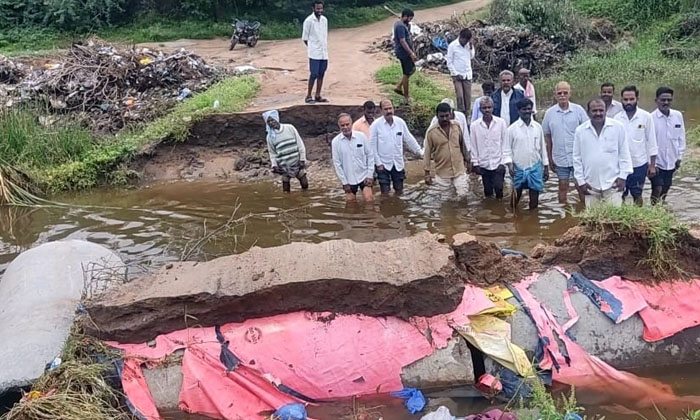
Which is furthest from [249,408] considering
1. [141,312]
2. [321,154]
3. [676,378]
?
[321,154]

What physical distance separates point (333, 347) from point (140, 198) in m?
7.15

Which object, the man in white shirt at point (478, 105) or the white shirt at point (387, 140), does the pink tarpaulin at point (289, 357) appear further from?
the man in white shirt at point (478, 105)

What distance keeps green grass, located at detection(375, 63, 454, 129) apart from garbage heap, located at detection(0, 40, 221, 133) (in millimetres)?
3976

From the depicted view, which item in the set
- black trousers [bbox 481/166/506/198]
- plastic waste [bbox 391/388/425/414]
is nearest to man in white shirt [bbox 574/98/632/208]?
black trousers [bbox 481/166/506/198]

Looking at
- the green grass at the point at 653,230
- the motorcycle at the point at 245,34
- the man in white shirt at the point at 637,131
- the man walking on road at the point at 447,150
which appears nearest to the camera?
the green grass at the point at 653,230

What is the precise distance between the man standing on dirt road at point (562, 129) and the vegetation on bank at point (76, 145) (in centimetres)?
654

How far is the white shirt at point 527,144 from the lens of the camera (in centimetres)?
916

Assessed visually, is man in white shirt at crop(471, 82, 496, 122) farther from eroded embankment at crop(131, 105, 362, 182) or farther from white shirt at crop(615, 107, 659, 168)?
eroded embankment at crop(131, 105, 362, 182)

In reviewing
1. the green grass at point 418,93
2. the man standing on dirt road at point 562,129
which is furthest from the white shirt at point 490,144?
the green grass at point 418,93

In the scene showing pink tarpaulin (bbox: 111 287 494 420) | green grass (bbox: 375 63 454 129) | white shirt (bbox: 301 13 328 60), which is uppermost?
white shirt (bbox: 301 13 328 60)

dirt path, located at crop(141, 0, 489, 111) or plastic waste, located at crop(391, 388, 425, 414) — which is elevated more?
dirt path, located at crop(141, 0, 489, 111)

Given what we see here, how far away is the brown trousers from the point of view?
13.5 meters

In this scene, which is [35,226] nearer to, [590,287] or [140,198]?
[140,198]

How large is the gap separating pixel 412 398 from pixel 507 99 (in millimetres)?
5831
